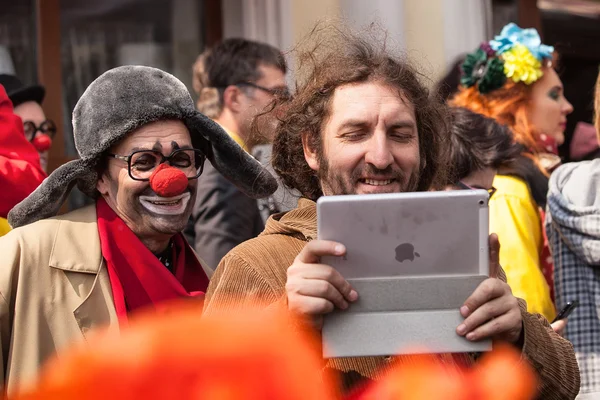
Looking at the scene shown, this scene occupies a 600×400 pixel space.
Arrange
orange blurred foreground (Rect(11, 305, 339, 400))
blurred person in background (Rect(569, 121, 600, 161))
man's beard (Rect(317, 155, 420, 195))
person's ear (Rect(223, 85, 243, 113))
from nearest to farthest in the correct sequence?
orange blurred foreground (Rect(11, 305, 339, 400)) < man's beard (Rect(317, 155, 420, 195)) < person's ear (Rect(223, 85, 243, 113)) < blurred person in background (Rect(569, 121, 600, 161))

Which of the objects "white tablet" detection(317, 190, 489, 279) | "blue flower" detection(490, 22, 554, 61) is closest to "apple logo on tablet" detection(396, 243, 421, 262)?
"white tablet" detection(317, 190, 489, 279)

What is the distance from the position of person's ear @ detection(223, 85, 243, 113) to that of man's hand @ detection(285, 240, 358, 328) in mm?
2536

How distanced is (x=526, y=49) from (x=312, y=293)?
324cm

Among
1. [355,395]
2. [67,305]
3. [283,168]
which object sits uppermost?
[355,395]

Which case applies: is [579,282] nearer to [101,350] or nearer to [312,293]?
[312,293]

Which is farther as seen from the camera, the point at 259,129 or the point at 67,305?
the point at 259,129

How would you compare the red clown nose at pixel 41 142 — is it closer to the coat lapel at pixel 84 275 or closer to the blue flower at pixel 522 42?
the coat lapel at pixel 84 275

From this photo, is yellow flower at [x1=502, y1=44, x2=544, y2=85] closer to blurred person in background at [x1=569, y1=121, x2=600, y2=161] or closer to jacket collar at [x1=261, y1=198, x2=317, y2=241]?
blurred person in background at [x1=569, y1=121, x2=600, y2=161]

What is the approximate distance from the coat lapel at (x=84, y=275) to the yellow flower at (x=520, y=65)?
2.51m

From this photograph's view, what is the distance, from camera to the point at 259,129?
2.89 meters

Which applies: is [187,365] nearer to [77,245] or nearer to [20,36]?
[77,245]

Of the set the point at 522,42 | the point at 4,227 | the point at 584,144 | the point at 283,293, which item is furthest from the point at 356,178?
the point at 584,144

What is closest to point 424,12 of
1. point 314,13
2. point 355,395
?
point 314,13

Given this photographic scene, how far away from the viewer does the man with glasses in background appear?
2.51 meters
